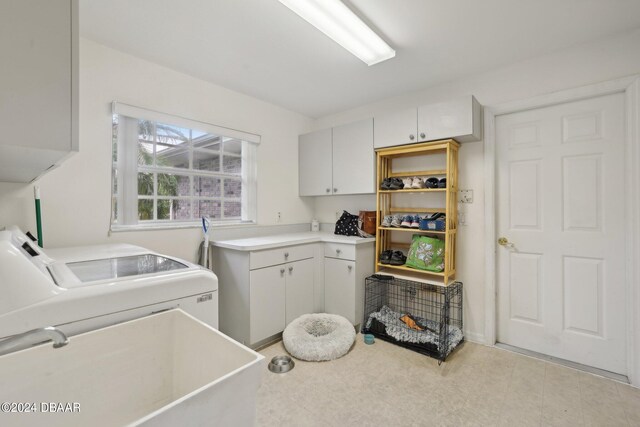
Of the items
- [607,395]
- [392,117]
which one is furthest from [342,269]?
[607,395]

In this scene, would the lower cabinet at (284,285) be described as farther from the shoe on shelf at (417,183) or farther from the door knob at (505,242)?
the door knob at (505,242)

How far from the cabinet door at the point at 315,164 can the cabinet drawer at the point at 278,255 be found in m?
0.79

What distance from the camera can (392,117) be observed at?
272cm

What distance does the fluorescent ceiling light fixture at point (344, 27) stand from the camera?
1575 mm

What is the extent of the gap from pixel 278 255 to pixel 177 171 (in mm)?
1198

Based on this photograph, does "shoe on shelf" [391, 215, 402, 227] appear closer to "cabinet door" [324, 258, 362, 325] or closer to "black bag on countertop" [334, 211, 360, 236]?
"black bag on countertop" [334, 211, 360, 236]

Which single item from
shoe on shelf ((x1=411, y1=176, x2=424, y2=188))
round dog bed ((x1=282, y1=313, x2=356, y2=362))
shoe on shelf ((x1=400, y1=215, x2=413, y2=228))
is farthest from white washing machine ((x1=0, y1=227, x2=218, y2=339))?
shoe on shelf ((x1=411, y1=176, x2=424, y2=188))

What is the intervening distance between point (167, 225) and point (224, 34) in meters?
1.57

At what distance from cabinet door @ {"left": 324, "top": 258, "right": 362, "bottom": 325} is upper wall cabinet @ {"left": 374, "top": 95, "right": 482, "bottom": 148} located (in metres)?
1.25

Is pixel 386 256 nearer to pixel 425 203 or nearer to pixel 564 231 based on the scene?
pixel 425 203

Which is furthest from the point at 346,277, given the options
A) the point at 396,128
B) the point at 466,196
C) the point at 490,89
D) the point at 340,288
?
the point at 490,89

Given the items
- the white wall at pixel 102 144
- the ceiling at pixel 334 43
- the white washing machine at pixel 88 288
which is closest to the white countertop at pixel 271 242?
the white wall at pixel 102 144

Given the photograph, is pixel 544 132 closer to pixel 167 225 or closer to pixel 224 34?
pixel 224 34

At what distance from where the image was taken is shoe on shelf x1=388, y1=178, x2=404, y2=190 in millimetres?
2758
